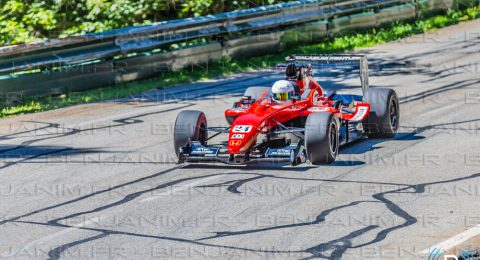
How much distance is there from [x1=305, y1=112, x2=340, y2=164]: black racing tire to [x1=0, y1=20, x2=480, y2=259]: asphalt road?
0.15 metres

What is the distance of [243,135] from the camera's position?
464 inches

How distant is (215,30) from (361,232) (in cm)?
1214

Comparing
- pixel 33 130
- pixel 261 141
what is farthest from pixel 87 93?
pixel 261 141

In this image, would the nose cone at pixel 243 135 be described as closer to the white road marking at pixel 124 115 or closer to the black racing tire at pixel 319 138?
the black racing tire at pixel 319 138

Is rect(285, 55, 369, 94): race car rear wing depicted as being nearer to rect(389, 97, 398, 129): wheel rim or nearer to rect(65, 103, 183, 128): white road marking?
rect(389, 97, 398, 129): wheel rim

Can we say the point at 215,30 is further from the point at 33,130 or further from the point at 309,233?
the point at 309,233

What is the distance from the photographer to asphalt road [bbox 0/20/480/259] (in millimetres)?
8875

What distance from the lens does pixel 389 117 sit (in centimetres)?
1337

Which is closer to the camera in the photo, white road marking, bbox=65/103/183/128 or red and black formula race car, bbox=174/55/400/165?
red and black formula race car, bbox=174/55/400/165

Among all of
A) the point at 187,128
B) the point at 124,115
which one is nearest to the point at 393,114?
the point at 187,128

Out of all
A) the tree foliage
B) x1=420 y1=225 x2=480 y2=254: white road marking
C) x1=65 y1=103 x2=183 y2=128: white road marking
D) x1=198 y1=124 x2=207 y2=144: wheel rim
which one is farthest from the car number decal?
the tree foliage

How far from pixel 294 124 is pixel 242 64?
27.3 feet

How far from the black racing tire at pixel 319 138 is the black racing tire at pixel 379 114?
1.50 metres

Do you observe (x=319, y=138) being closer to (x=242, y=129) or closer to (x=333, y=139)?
(x=333, y=139)
